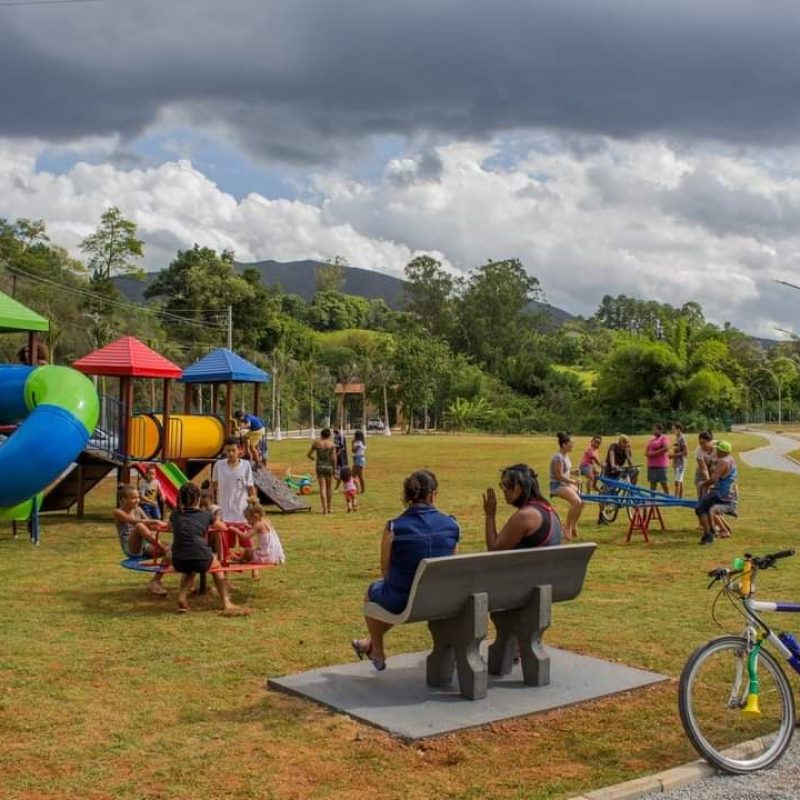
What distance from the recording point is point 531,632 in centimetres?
682

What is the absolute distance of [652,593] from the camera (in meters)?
10.6

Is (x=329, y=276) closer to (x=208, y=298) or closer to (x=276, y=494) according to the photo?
(x=208, y=298)

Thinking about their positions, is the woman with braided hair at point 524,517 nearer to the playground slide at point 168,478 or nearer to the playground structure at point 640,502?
the playground structure at point 640,502

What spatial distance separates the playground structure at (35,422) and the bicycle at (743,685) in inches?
419

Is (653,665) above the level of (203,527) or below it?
below

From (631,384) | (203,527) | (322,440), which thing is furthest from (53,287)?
(203,527)

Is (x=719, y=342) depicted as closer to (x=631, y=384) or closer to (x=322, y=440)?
(x=631, y=384)

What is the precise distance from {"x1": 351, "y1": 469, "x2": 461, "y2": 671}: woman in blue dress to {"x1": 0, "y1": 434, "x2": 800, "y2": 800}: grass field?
0.85 meters

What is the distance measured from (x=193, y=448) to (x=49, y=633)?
12310mm

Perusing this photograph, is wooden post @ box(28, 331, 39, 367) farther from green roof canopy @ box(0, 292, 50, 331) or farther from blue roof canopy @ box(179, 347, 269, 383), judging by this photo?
blue roof canopy @ box(179, 347, 269, 383)

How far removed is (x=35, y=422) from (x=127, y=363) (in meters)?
4.44

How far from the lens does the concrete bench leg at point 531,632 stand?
22.2 feet

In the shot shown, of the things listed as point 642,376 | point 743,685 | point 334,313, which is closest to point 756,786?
point 743,685

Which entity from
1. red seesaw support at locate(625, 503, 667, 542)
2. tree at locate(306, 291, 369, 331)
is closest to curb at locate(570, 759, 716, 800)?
red seesaw support at locate(625, 503, 667, 542)
